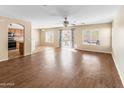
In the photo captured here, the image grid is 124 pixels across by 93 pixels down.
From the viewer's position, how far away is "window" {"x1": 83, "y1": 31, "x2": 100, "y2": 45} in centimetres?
903

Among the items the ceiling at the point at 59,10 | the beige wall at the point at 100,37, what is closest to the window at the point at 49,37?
the beige wall at the point at 100,37

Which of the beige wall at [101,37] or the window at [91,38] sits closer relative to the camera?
the beige wall at [101,37]

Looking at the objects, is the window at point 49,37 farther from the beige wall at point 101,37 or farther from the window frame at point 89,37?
the window frame at point 89,37

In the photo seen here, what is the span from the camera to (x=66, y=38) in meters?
11.6

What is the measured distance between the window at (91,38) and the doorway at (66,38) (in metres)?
1.72

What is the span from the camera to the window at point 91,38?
903 centimetres

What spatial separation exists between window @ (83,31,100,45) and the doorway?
5.65 ft

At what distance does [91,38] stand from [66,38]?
2.94m

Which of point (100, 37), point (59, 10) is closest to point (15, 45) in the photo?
point (59, 10)

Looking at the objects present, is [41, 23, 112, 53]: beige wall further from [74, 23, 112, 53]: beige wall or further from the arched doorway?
the arched doorway

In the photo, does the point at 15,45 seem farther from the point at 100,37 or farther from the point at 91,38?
the point at 100,37
